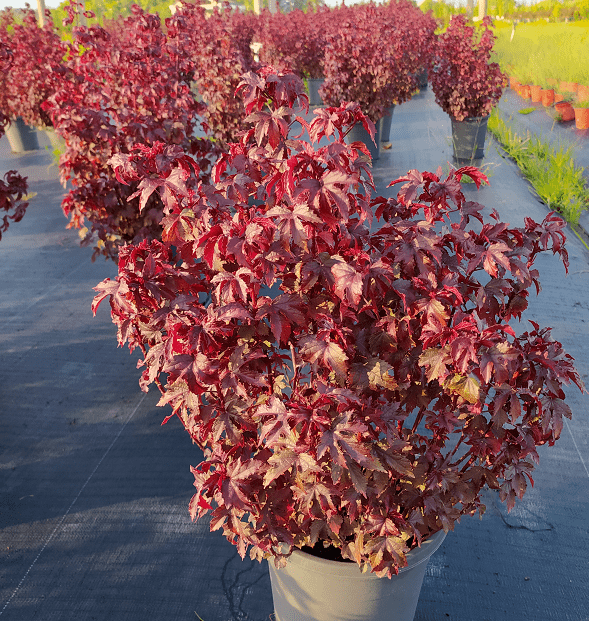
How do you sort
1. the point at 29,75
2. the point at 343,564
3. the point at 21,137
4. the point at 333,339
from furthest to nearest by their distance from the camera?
the point at 21,137 → the point at 29,75 → the point at 343,564 → the point at 333,339

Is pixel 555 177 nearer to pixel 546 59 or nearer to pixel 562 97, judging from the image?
pixel 562 97

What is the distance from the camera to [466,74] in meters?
6.00

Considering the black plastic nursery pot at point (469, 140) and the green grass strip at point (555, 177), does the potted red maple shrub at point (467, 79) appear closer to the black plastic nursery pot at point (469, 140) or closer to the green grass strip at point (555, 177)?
the black plastic nursery pot at point (469, 140)

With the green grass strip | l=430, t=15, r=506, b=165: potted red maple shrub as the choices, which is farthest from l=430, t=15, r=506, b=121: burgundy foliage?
the green grass strip

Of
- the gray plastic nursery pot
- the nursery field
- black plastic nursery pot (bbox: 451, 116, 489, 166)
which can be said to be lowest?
the gray plastic nursery pot

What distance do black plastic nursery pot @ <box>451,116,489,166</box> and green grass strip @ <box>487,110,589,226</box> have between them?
17.6 inches

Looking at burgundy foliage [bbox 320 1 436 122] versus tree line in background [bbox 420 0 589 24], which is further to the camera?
tree line in background [bbox 420 0 589 24]

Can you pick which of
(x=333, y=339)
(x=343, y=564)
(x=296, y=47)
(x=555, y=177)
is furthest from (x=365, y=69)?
(x=343, y=564)

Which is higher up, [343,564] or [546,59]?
[546,59]

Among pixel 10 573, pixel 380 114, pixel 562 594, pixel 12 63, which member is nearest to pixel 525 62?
pixel 380 114

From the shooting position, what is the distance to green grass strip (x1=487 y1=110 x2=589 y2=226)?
4996 mm

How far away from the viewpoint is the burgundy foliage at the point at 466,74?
19.5ft

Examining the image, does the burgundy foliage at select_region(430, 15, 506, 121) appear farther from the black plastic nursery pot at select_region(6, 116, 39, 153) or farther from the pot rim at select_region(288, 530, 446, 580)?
the black plastic nursery pot at select_region(6, 116, 39, 153)

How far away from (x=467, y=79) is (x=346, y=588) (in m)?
6.08
